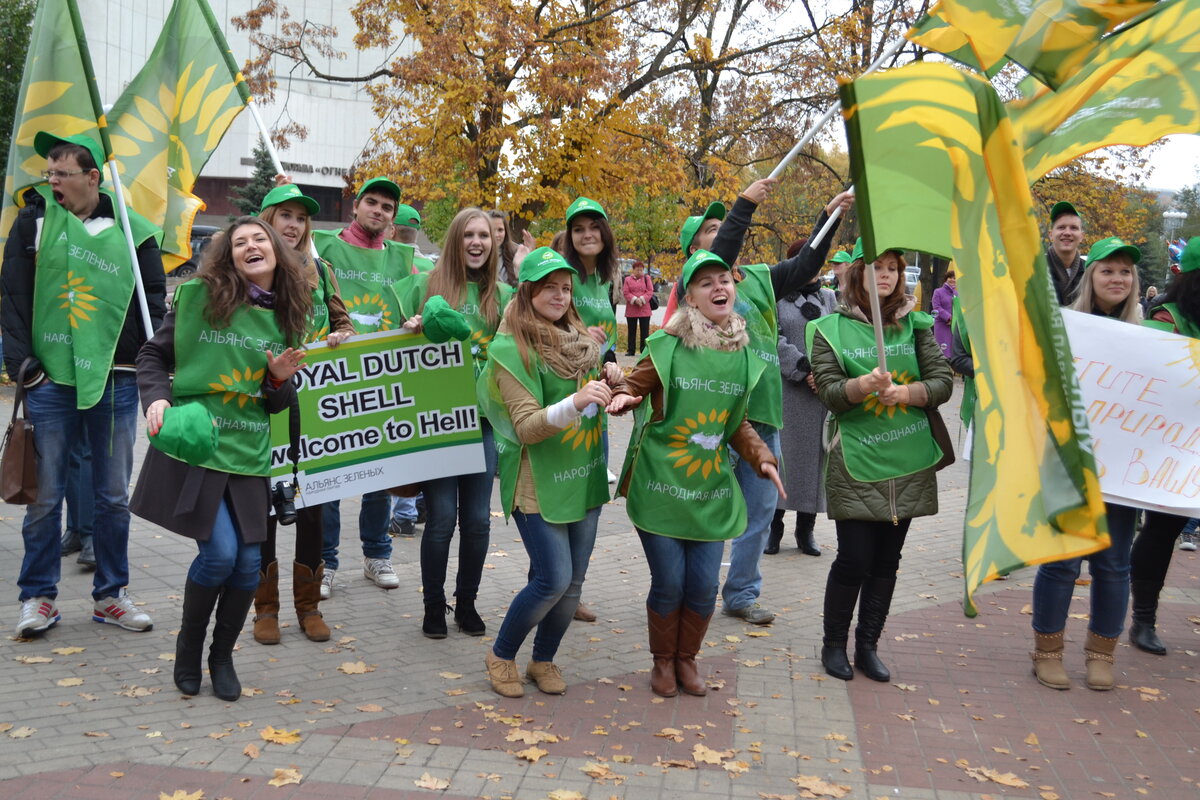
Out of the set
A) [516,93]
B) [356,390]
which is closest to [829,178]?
[516,93]

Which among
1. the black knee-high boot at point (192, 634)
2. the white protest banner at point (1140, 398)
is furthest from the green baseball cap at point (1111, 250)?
the black knee-high boot at point (192, 634)

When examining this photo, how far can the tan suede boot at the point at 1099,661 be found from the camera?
582 centimetres

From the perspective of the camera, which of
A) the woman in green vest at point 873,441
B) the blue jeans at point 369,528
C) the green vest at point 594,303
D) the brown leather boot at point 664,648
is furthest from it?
the blue jeans at point 369,528

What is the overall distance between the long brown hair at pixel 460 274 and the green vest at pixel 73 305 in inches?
59.0

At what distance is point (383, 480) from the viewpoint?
6.21 metres

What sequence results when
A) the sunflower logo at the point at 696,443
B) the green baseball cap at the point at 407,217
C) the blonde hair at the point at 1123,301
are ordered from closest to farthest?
1. the sunflower logo at the point at 696,443
2. the blonde hair at the point at 1123,301
3. the green baseball cap at the point at 407,217

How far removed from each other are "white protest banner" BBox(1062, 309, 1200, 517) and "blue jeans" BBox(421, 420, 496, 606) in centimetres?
308

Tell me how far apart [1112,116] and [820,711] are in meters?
2.79

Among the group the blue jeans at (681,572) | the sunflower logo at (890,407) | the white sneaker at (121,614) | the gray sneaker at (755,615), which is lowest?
the white sneaker at (121,614)

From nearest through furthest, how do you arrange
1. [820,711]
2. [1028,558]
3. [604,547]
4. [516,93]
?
1. [1028,558]
2. [820,711]
3. [604,547]
4. [516,93]

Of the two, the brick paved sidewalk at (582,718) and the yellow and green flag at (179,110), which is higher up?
the yellow and green flag at (179,110)

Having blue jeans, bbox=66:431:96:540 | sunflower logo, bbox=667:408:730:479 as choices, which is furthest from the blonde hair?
blue jeans, bbox=66:431:96:540

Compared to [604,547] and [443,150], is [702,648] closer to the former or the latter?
[604,547]

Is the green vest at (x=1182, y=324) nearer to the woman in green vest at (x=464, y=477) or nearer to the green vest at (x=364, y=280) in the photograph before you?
the woman in green vest at (x=464, y=477)
